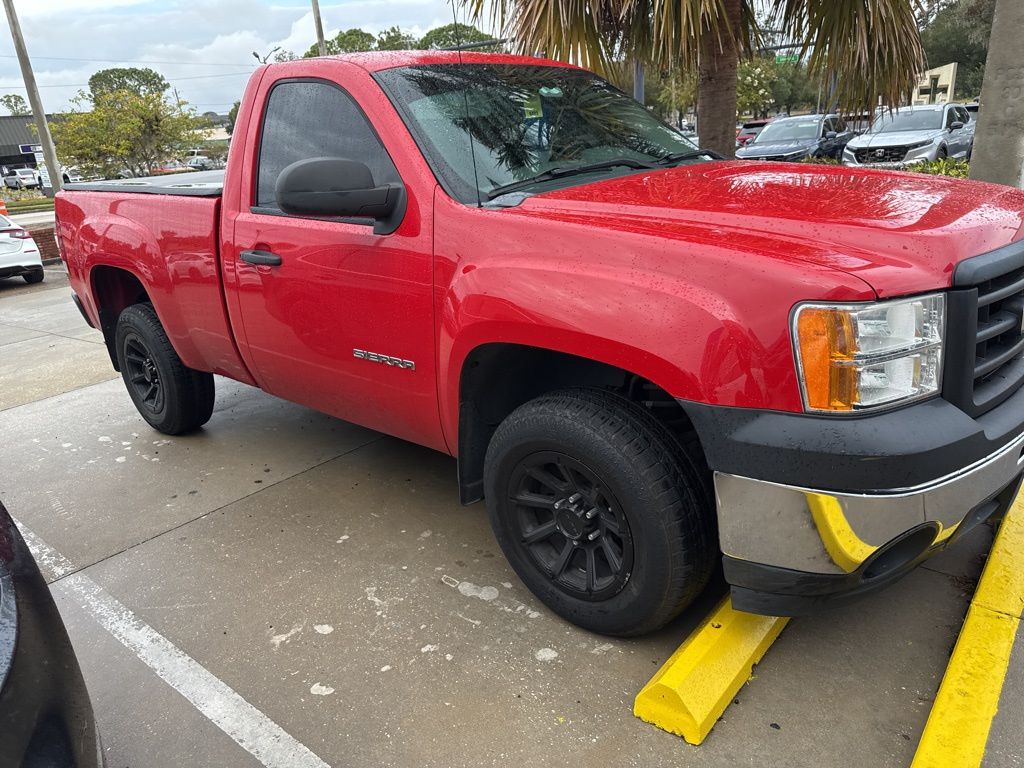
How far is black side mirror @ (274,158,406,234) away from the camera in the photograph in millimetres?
2475

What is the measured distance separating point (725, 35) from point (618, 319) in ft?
12.5

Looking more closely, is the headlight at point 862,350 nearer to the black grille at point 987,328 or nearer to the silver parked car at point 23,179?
the black grille at point 987,328

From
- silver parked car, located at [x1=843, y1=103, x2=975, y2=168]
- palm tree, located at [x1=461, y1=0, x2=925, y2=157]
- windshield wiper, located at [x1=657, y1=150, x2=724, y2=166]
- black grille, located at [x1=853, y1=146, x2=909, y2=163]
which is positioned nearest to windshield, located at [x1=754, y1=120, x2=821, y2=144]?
silver parked car, located at [x1=843, y1=103, x2=975, y2=168]

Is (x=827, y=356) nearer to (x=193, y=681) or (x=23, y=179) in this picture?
(x=193, y=681)

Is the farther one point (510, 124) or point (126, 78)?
point (126, 78)

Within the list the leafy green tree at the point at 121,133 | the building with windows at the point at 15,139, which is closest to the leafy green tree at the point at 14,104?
the building with windows at the point at 15,139

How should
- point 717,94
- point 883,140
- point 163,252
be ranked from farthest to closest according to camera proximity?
1. point 883,140
2. point 717,94
3. point 163,252

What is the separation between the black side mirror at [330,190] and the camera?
2.47 metres

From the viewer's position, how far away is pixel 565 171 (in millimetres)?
2826

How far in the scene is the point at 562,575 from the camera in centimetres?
256

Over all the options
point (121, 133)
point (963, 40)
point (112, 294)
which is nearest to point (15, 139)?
point (121, 133)

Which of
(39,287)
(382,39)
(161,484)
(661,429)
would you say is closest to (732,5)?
(661,429)

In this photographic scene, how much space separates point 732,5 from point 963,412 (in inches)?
155

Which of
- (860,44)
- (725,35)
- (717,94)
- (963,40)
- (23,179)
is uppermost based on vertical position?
(963,40)
